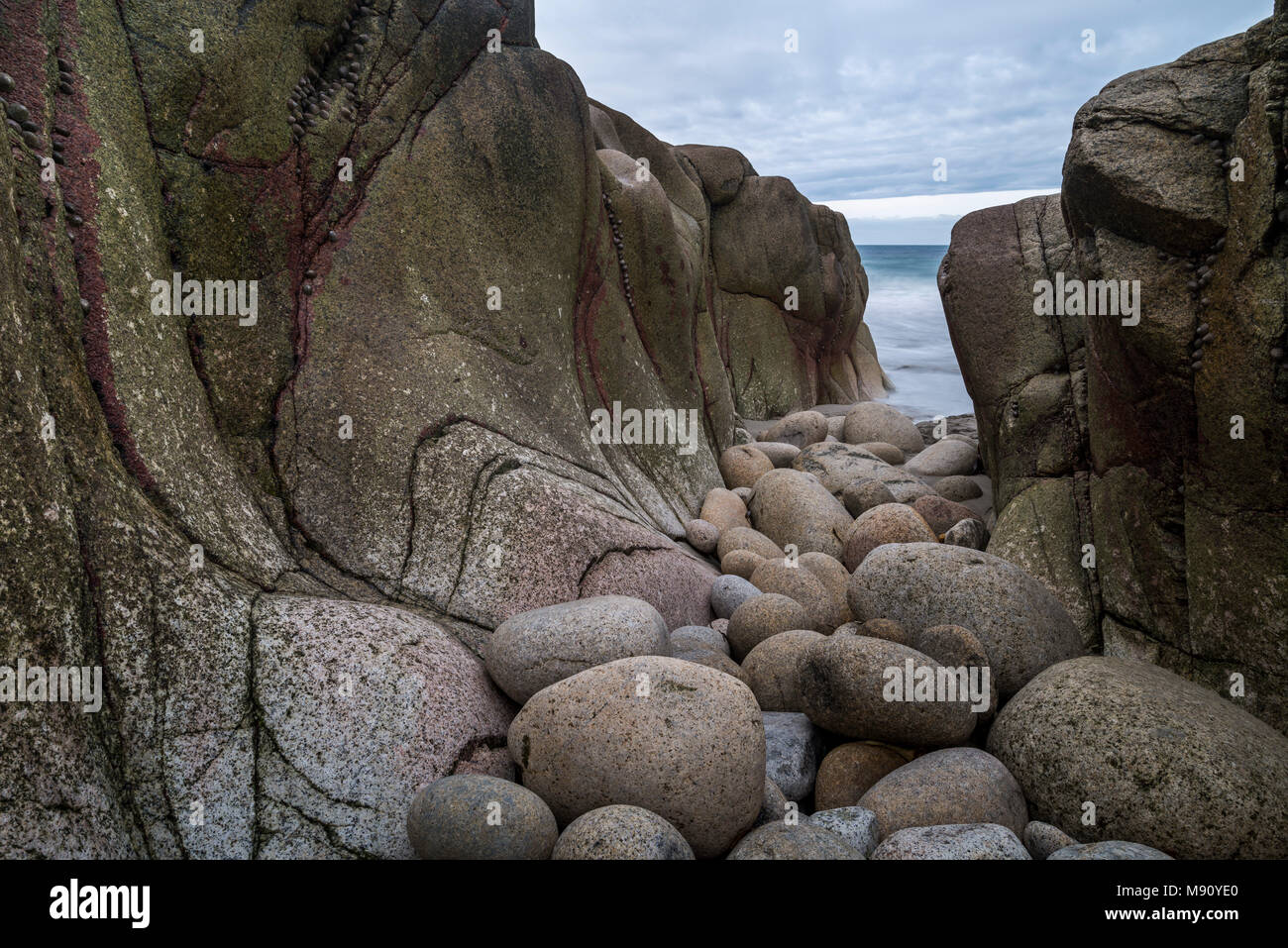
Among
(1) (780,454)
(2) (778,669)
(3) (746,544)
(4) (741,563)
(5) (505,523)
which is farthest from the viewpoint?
(1) (780,454)

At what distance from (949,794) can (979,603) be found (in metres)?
1.46

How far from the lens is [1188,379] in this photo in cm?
450

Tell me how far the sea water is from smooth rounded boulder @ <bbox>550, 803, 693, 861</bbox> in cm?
1288

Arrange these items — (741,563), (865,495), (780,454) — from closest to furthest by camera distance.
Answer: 1. (741,563)
2. (865,495)
3. (780,454)

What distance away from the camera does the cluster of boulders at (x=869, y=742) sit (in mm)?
2986

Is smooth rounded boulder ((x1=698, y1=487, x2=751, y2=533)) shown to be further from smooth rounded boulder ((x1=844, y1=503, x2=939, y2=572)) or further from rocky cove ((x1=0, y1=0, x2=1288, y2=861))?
smooth rounded boulder ((x1=844, y1=503, x2=939, y2=572))

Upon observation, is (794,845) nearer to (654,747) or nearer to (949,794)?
(654,747)

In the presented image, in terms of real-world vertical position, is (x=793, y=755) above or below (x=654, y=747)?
below

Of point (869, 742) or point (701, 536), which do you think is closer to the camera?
point (869, 742)

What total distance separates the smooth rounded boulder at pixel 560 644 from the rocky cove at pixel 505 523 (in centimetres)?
2

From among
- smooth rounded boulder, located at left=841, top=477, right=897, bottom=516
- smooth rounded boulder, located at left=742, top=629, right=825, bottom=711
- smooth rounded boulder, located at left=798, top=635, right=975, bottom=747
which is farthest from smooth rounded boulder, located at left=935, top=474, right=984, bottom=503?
smooth rounded boulder, located at left=798, top=635, right=975, bottom=747

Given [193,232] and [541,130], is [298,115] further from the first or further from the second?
[541,130]

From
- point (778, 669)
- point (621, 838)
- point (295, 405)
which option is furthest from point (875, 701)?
point (295, 405)

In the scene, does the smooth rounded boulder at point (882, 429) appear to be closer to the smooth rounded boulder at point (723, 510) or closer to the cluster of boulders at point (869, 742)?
the smooth rounded boulder at point (723, 510)
